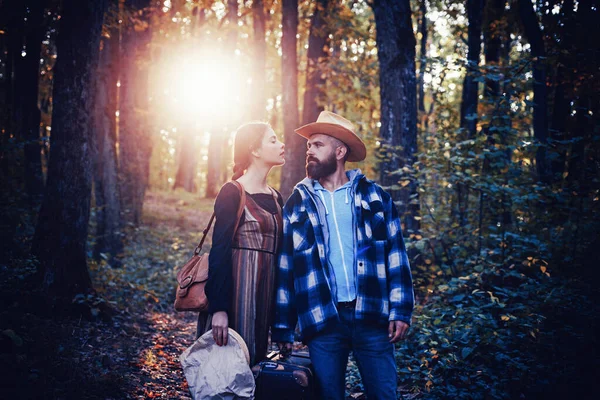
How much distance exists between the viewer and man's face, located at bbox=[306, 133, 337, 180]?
147 inches

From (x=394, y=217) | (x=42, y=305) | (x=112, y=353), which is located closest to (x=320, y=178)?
(x=394, y=217)

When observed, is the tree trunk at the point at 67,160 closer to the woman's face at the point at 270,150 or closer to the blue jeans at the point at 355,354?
the woman's face at the point at 270,150

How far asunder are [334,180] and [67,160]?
4.49 meters

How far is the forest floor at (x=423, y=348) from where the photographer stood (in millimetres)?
4590

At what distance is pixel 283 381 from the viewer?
3.10 meters

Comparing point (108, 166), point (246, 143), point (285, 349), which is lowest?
point (285, 349)

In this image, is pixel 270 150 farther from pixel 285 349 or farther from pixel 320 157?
pixel 285 349

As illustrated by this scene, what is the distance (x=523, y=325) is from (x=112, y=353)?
17.0 ft

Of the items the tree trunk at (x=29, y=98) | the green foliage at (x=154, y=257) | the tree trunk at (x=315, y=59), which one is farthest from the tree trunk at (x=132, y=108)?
the tree trunk at (x=315, y=59)

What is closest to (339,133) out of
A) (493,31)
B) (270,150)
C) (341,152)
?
Answer: (341,152)

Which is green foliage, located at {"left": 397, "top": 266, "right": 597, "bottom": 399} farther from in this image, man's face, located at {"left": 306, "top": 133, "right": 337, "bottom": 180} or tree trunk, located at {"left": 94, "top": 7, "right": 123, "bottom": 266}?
tree trunk, located at {"left": 94, "top": 7, "right": 123, "bottom": 266}

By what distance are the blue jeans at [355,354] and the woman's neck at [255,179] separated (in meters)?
1.25

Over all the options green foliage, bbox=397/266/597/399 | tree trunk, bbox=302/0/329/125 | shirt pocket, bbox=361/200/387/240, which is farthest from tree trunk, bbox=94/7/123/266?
shirt pocket, bbox=361/200/387/240

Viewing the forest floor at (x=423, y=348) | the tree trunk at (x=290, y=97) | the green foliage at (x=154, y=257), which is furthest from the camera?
the tree trunk at (x=290, y=97)
